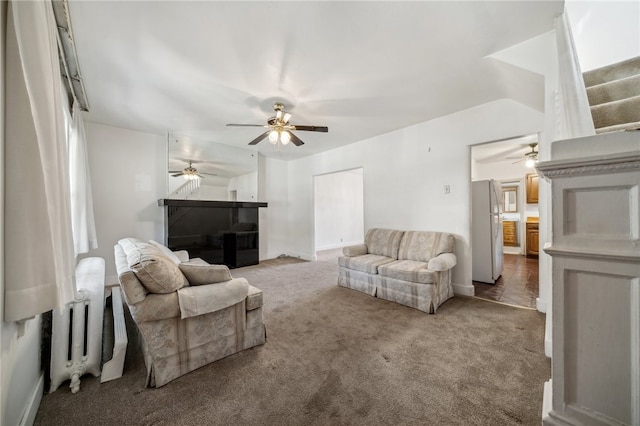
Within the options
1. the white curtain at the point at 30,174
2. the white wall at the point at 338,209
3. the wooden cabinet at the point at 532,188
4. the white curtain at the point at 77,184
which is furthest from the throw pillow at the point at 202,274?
the wooden cabinet at the point at 532,188

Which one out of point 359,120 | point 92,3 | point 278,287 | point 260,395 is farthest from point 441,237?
point 92,3

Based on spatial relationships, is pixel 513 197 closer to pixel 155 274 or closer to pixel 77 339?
pixel 155 274

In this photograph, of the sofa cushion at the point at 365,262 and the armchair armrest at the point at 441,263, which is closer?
the armchair armrest at the point at 441,263

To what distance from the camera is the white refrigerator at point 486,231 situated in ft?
12.0

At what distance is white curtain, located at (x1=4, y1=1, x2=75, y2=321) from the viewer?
0.92m

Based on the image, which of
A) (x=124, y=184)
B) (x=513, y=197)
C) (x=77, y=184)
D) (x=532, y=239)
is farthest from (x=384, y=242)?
(x=513, y=197)

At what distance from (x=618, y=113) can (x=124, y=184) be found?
5849 millimetres

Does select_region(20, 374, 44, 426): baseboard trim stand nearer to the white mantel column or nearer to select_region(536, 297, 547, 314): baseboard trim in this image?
the white mantel column

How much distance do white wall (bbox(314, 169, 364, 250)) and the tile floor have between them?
4.16 metres

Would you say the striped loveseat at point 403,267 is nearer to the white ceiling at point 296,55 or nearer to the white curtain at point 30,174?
the white ceiling at point 296,55

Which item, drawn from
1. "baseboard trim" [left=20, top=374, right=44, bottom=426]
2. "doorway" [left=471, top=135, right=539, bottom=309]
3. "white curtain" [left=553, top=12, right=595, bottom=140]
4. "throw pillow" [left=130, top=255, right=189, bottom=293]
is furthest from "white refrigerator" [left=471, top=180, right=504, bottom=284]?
"baseboard trim" [left=20, top=374, right=44, bottom=426]

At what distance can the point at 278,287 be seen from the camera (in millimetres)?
3596

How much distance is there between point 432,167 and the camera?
358 centimetres

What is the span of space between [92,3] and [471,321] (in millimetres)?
4127
